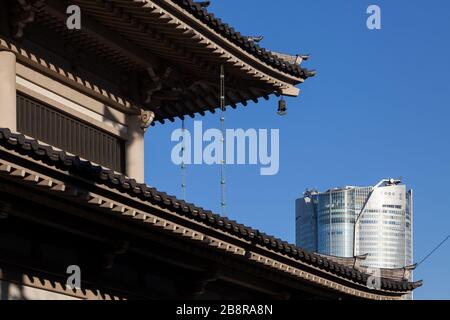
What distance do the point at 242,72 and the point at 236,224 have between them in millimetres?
5498

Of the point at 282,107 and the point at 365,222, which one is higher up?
the point at 365,222

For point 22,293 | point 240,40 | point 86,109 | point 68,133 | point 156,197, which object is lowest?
point 22,293

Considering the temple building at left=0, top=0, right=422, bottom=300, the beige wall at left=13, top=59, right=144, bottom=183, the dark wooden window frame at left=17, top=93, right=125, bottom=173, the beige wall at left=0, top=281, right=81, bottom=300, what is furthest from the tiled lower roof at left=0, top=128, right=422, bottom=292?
the dark wooden window frame at left=17, top=93, right=125, bottom=173

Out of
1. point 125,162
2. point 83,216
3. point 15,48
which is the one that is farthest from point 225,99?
point 83,216

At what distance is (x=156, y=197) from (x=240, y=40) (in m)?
6.46

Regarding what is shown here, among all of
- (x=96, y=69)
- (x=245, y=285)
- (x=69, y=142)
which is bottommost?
(x=245, y=285)

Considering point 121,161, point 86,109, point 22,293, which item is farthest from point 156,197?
point 121,161

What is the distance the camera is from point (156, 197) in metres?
18.2

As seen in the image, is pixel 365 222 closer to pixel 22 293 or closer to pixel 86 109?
pixel 86 109

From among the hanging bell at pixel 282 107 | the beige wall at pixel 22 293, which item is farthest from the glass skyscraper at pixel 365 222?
the beige wall at pixel 22 293

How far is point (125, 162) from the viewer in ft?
77.5

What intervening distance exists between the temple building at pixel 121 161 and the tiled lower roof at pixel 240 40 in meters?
0.04

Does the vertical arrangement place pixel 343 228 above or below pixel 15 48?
above
